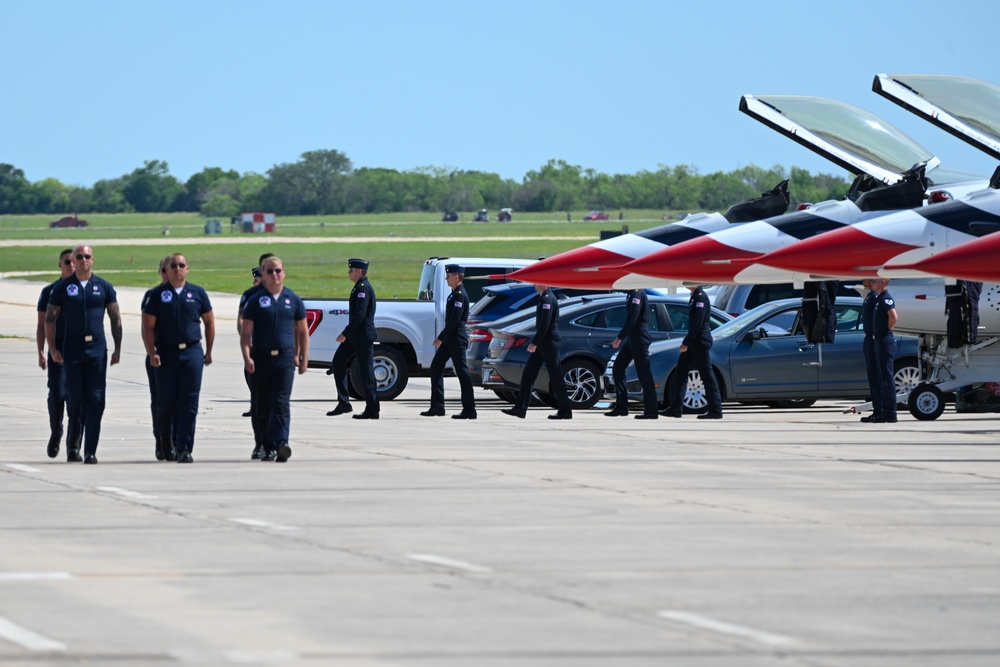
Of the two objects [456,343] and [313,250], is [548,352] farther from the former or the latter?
[313,250]

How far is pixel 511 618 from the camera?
7.68 m

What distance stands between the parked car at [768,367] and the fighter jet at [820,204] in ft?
2.77

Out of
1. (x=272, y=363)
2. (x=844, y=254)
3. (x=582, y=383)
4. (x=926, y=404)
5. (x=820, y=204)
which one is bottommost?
(x=926, y=404)

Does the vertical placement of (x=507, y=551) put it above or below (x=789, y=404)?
below

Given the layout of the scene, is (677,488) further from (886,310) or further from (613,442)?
(886,310)

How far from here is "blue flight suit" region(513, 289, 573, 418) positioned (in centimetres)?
1933

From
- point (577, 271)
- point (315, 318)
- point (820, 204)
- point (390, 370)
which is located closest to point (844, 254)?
point (820, 204)

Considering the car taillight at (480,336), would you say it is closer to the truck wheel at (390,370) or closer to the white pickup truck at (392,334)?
the white pickup truck at (392,334)

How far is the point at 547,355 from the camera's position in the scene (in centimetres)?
1938

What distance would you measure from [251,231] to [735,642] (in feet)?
552

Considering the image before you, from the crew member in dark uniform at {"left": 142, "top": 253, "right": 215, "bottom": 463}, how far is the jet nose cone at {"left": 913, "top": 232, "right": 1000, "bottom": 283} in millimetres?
6829

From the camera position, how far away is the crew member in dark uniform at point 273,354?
47.4 feet

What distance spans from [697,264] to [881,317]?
3.41 metres

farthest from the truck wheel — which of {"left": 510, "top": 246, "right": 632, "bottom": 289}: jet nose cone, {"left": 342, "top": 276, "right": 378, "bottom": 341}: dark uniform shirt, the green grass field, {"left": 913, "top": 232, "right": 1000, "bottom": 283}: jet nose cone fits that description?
the green grass field
